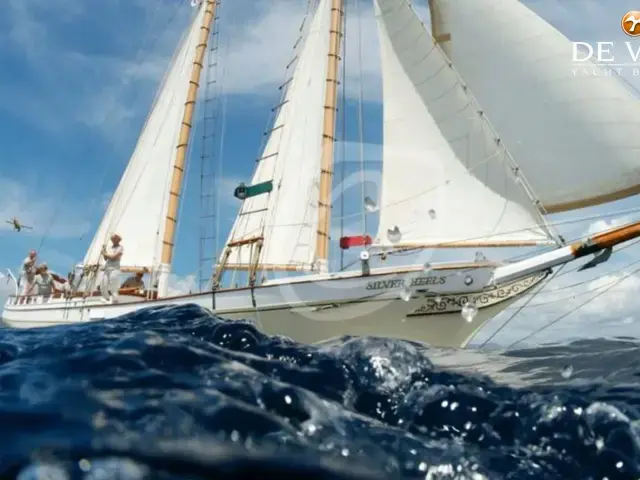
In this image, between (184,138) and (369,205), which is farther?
(184,138)

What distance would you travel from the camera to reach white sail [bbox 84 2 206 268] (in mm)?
27984

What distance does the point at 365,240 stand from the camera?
60.7 ft

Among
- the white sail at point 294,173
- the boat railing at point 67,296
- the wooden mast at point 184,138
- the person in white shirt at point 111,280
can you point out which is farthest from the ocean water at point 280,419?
the wooden mast at point 184,138

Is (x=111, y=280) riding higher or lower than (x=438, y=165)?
lower

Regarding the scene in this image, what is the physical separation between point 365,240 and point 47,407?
1605 cm

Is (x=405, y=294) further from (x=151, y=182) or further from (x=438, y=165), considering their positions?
(x=151, y=182)

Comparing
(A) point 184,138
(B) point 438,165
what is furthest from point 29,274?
(B) point 438,165

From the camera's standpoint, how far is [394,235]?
16734mm

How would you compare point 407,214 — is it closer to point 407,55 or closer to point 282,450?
point 407,55

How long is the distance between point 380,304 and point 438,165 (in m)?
4.54

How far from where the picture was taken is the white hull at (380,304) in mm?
15969

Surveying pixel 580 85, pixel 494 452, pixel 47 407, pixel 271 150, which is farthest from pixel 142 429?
pixel 271 150

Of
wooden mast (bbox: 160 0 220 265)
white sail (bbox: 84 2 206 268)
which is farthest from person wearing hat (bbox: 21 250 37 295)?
wooden mast (bbox: 160 0 220 265)

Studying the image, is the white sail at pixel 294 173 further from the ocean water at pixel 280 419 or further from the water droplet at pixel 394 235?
the ocean water at pixel 280 419
